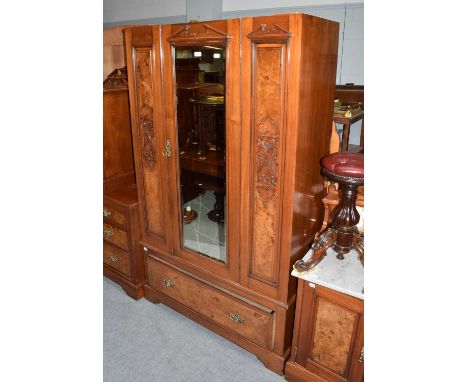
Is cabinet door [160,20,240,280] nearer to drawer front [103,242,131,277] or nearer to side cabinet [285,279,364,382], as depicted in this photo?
side cabinet [285,279,364,382]


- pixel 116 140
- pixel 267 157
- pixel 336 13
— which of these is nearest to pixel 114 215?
pixel 116 140

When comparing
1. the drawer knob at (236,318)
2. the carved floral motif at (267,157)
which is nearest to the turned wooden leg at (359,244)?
the carved floral motif at (267,157)

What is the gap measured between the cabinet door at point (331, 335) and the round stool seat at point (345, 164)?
545 mm

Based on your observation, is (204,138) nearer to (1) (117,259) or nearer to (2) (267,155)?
(2) (267,155)

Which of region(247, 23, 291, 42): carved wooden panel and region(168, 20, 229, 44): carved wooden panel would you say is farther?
region(168, 20, 229, 44): carved wooden panel

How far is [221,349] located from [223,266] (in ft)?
1.84

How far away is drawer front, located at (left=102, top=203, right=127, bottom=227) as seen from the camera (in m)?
2.45

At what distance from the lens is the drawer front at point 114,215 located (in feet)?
8.04

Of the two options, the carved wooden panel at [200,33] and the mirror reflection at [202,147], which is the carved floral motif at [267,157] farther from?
the carved wooden panel at [200,33]

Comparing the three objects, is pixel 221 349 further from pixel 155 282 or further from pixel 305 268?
pixel 305 268

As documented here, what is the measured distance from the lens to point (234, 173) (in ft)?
5.71

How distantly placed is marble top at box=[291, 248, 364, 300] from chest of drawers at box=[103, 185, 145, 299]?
123 cm

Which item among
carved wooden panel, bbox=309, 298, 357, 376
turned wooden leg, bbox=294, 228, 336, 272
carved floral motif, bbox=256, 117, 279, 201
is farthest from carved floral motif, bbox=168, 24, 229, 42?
carved wooden panel, bbox=309, 298, 357, 376
